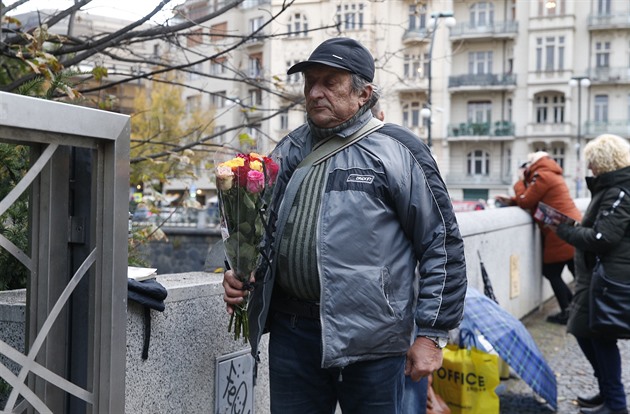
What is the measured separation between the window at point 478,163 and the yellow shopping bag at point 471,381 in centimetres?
4873

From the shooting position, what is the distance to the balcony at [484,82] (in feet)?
167

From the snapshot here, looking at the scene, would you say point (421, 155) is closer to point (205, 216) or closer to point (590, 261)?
point (590, 261)

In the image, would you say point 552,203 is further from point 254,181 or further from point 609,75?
point 609,75

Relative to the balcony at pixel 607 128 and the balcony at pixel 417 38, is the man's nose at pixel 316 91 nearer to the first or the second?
the balcony at pixel 417 38

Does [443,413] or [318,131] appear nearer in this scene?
[318,131]

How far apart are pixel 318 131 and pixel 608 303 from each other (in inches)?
127

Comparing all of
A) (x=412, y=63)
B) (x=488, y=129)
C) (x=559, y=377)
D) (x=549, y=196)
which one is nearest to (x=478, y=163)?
(x=488, y=129)

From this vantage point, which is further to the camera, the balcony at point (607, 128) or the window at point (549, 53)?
the window at point (549, 53)

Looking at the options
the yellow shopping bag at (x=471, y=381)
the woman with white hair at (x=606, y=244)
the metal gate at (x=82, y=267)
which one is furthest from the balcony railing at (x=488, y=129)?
the metal gate at (x=82, y=267)

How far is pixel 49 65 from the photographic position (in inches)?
186

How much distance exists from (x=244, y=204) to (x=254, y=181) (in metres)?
0.10

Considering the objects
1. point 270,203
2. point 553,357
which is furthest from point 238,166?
point 553,357

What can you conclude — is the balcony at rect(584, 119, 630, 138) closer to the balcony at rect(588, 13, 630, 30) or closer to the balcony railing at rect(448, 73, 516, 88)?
the balcony railing at rect(448, 73, 516, 88)

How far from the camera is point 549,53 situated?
5022 cm
